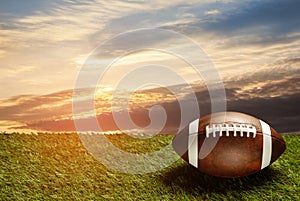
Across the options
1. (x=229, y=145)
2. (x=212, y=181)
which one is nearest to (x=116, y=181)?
(x=212, y=181)

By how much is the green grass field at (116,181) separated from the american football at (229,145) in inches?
7.5

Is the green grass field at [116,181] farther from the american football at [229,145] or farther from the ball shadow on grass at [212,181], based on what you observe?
the american football at [229,145]

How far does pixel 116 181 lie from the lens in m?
3.93

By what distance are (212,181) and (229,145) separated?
18.2 inches

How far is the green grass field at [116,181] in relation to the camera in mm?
3697

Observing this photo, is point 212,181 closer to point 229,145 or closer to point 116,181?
point 229,145

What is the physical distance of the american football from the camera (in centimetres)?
355

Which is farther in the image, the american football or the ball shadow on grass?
the ball shadow on grass

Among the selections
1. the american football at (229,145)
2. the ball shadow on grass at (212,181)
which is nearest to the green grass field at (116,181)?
the ball shadow on grass at (212,181)

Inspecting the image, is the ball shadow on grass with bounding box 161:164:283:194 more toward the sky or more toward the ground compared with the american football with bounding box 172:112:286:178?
more toward the ground

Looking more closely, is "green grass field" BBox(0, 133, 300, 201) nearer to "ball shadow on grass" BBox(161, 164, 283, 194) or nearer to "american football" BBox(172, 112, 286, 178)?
"ball shadow on grass" BBox(161, 164, 283, 194)

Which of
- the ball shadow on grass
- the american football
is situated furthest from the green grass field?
the american football

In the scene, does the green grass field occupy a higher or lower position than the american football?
lower

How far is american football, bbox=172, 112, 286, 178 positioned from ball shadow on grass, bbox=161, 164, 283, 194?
0.16 m
